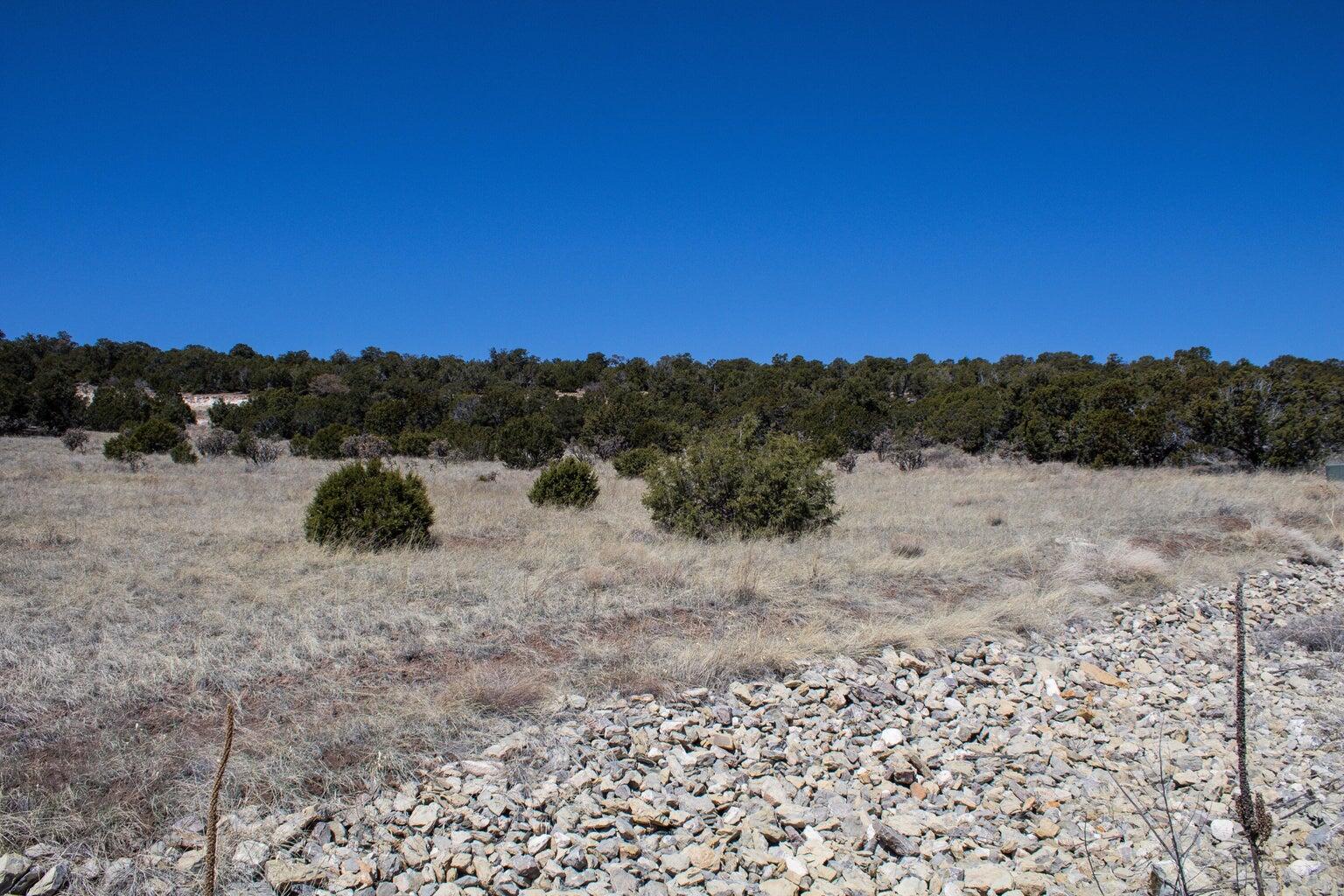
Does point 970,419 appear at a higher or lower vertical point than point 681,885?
higher

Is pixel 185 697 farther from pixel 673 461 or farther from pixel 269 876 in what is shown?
pixel 673 461

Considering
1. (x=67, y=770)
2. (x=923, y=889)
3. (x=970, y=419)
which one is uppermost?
(x=970, y=419)

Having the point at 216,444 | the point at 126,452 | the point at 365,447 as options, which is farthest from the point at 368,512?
the point at 216,444

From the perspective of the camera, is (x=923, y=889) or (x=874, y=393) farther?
(x=874, y=393)

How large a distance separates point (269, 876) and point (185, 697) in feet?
7.10

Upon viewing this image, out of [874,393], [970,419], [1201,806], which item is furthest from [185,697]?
[874,393]

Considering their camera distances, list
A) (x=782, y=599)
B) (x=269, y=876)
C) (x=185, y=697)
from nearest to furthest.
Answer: (x=269, y=876)
(x=185, y=697)
(x=782, y=599)

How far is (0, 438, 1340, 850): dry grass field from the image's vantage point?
14.7ft

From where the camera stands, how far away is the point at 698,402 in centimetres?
4503

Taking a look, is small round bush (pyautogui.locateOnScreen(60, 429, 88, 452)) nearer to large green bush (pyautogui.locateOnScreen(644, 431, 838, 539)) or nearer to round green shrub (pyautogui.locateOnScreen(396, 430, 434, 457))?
round green shrub (pyautogui.locateOnScreen(396, 430, 434, 457))

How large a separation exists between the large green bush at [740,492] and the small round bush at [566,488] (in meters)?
2.62

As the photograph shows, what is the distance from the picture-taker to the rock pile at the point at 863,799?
3855 mm

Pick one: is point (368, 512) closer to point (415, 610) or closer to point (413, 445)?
point (415, 610)

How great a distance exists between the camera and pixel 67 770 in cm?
419
